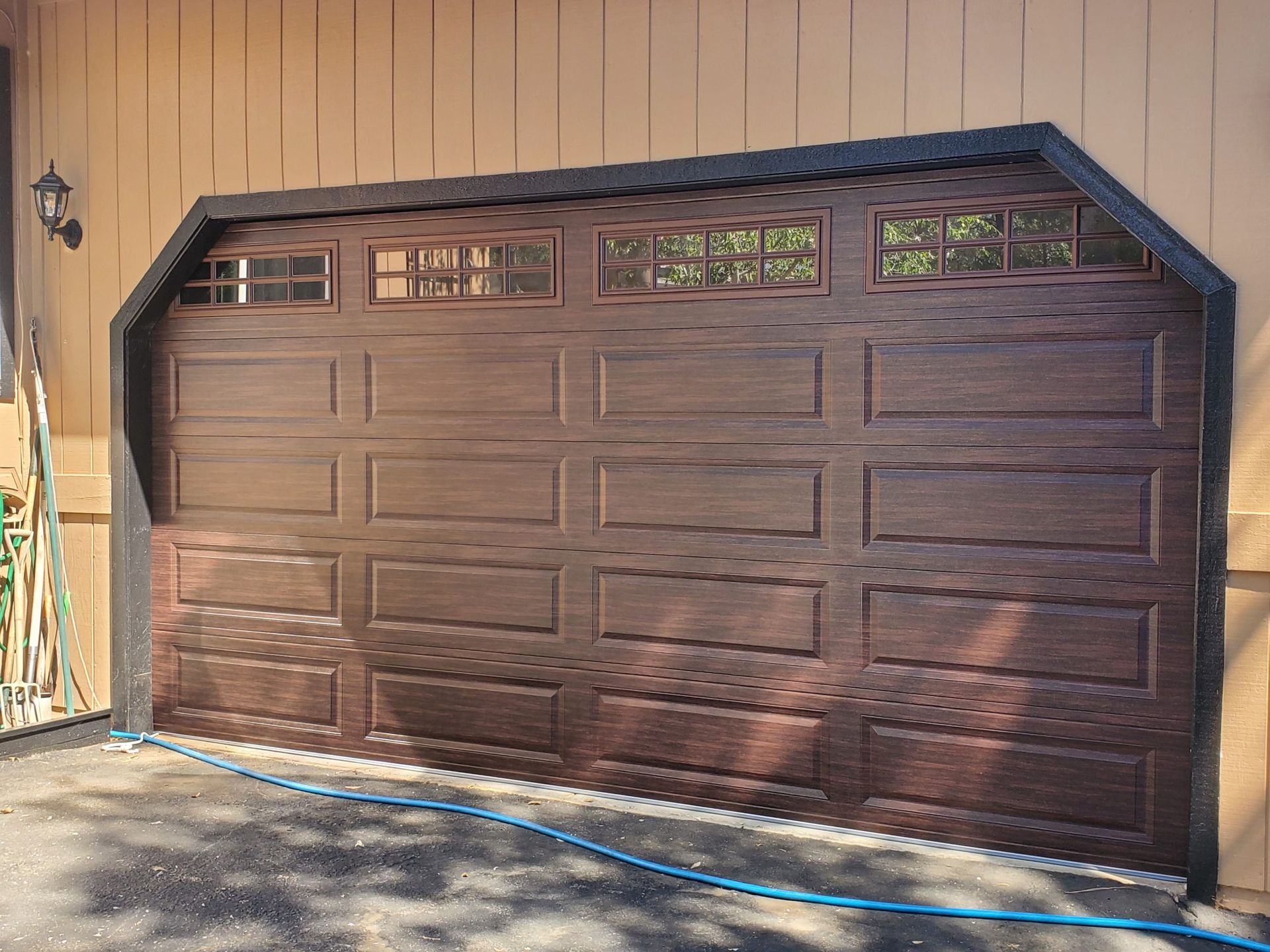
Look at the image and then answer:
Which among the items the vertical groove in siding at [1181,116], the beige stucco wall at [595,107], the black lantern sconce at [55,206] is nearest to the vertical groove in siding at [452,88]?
the beige stucco wall at [595,107]

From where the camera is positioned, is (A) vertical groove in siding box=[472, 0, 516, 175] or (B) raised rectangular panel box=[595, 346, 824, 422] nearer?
(B) raised rectangular panel box=[595, 346, 824, 422]

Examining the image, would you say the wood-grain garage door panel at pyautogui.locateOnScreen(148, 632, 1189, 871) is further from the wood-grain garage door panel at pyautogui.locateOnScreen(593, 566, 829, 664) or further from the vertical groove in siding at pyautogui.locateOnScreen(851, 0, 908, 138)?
the vertical groove in siding at pyautogui.locateOnScreen(851, 0, 908, 138)

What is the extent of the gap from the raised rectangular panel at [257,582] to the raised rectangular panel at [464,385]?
0.67 metres

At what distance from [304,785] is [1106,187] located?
3333 mm

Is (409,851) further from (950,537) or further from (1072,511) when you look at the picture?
(1072,511)

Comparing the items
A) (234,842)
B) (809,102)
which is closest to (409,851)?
(234,842)

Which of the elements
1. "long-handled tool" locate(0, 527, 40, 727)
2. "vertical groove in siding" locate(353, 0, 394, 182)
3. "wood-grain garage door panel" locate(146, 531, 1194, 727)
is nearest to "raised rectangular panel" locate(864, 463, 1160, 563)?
"wood-grain garage door panel" locate(146, 531, 1194, 727)

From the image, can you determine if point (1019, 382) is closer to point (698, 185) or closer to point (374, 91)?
point (698, 185)

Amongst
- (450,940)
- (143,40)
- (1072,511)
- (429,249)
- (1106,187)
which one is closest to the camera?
(450,940)

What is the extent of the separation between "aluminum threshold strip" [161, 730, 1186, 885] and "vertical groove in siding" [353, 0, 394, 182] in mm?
2239

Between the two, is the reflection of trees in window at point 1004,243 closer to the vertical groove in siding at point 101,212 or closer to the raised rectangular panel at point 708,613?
the raised rectangular panel at point 708,613

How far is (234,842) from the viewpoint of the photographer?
3572mm

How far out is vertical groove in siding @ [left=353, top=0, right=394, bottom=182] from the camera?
4168mm

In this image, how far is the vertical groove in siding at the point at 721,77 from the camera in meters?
3.63
